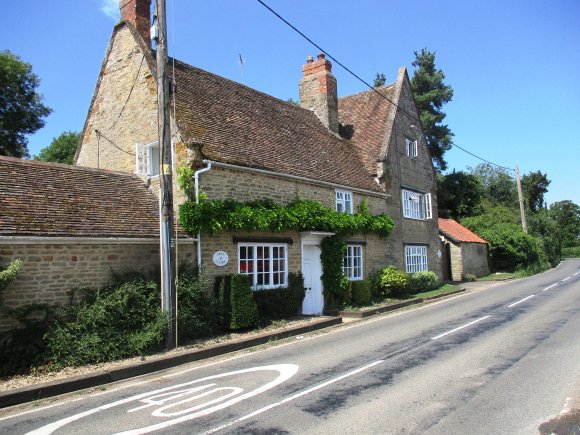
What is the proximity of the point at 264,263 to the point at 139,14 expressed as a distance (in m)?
10.0

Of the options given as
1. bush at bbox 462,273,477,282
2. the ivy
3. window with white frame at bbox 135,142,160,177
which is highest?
window with white frame at bbox 135,142,160,177

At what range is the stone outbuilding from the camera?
31.1 meters

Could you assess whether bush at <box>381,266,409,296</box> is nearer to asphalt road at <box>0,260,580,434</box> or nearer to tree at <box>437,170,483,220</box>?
asphalt road at <box>0,260,580,434</box>

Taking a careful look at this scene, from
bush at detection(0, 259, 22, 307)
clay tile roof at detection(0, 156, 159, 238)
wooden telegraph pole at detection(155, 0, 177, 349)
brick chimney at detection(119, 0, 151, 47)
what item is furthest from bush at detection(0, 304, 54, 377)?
brick chimney at detection(119, 0, 151, 47)

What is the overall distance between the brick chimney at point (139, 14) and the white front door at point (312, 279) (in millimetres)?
9256

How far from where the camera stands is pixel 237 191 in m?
14.2

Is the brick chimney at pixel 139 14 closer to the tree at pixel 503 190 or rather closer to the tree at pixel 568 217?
the tree at pixel 503 190

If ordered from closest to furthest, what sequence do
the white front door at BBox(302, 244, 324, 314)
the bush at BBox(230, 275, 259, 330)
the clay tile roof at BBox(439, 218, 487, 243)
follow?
1. the bush at BBox(230, 275, 259, 330)
2. the white front door at BBox(302, 244, 324, 314)
3. the clay tile roof at BBox(439, 218, 487, 243)

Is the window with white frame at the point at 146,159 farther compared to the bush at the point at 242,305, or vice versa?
the window with white frame at the point at 146,159

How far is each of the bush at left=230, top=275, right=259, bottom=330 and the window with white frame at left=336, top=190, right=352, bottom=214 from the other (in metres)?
6.87

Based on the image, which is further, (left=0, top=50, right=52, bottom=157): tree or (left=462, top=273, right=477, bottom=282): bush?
(left=462, top=273, right=477, bottom=282): bush

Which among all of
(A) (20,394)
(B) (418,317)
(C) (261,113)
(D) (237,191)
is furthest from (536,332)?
(C) (261,113)

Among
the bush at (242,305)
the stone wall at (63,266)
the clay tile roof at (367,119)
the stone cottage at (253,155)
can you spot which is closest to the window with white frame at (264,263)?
the stone cottage at (253,155)

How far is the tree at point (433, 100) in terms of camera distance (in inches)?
1815
